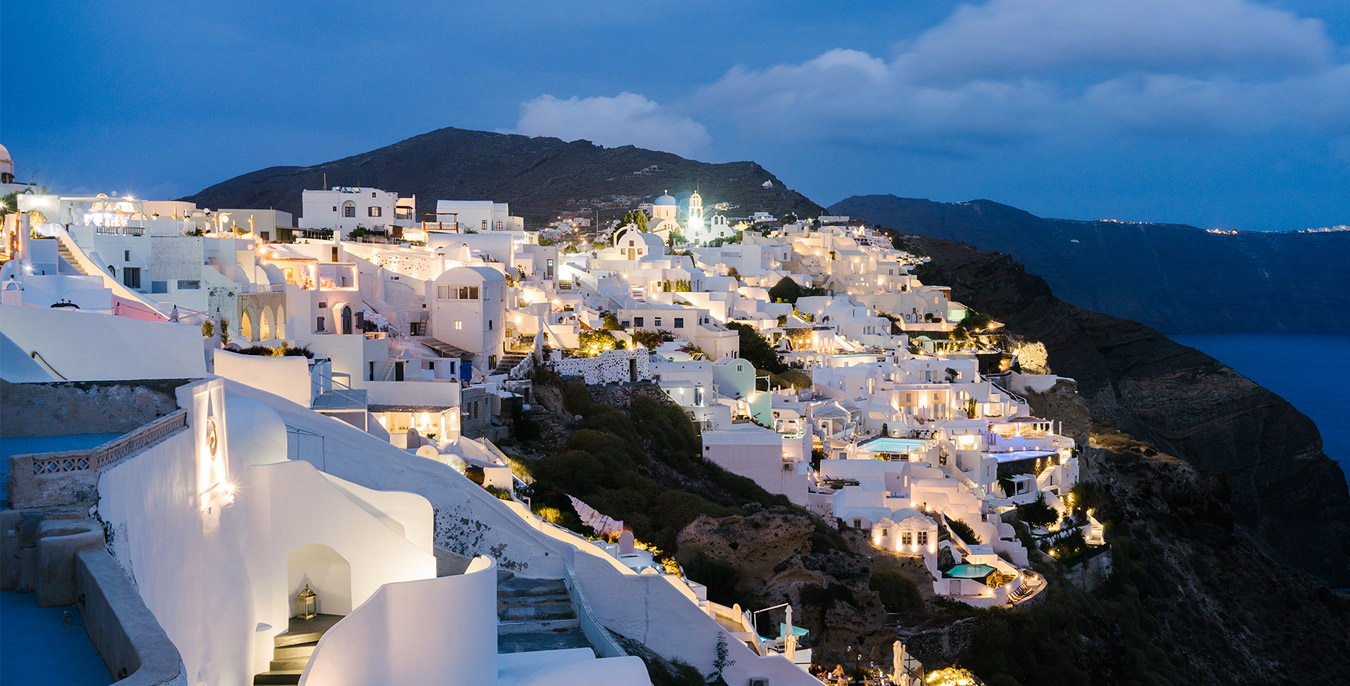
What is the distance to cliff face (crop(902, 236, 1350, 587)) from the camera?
53000 mm

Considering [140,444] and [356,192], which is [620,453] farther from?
[356,192]

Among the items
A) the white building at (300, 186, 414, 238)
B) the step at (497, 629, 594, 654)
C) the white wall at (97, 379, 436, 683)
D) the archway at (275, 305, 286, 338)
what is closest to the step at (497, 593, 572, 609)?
the step at (497, 629, 594, 654)

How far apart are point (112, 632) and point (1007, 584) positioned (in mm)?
19310

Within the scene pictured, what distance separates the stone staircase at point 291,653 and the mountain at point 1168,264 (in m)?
119

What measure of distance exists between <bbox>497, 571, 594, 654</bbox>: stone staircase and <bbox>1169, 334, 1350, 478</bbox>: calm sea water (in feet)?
218

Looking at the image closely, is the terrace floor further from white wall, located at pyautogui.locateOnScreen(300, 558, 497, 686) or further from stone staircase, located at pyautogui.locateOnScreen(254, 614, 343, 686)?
stone staircase, located at pyautogui.locateOnScreen(254, 614, 343, 686)

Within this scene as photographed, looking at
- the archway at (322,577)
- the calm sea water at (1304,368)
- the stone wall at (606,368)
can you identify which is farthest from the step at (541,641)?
the calm sea water at (1304,368)

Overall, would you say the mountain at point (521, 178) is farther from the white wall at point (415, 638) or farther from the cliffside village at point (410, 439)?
the white wall at point (415, 638)

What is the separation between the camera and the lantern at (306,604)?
920cm

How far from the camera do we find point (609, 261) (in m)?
39.3

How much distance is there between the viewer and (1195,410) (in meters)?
57.8

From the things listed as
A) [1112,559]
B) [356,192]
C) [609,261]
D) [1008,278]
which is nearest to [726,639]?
[1112,559]

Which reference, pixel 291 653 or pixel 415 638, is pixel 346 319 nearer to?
pixel 291 653

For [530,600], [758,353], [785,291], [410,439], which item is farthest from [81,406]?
[785,291]
